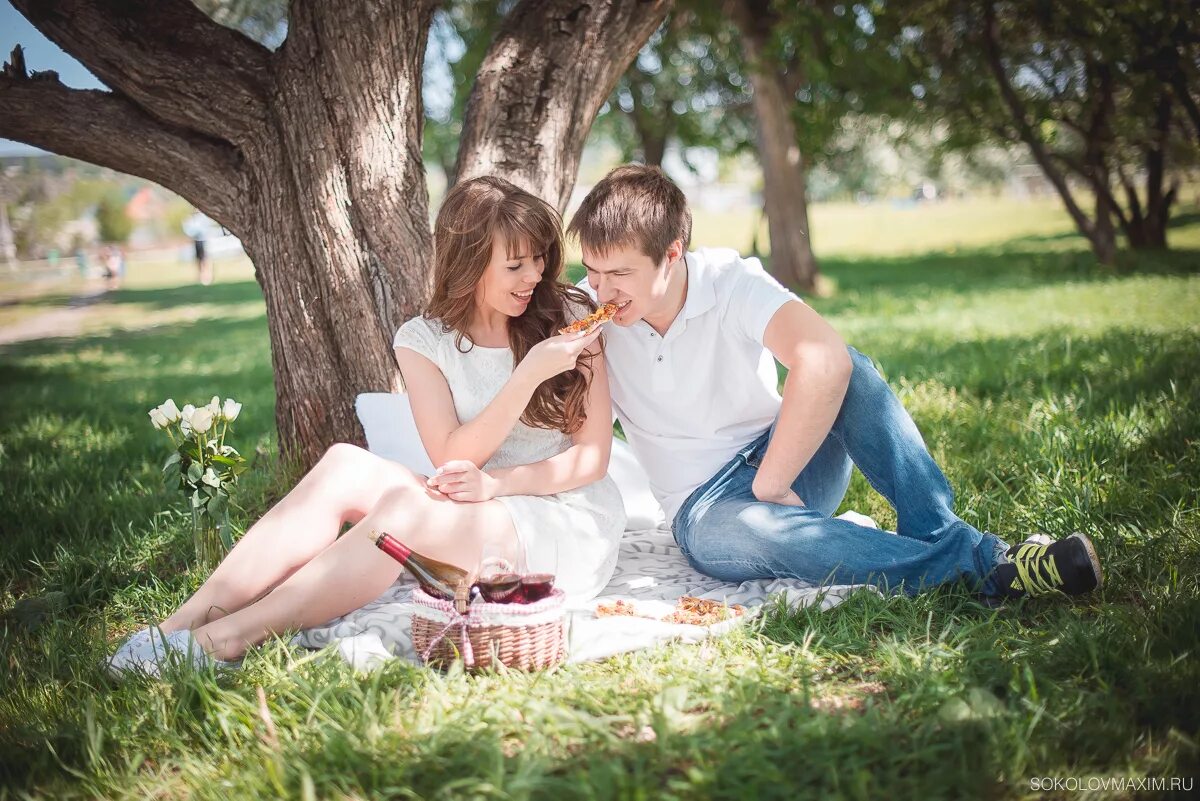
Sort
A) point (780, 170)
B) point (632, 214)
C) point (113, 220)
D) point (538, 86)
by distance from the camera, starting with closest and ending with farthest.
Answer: point (632, 214)
point (538, 86)
point (780, 170)
point (113, 220)

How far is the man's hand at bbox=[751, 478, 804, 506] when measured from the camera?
119 inches

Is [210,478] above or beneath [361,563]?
above

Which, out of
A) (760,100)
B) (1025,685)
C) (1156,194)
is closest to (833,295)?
(760,100)

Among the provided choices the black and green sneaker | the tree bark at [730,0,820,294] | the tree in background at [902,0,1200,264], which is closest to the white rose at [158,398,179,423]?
the black and green sneaker

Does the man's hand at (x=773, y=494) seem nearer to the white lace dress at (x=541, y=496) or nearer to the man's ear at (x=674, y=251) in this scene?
the white lace dress at (x=541, y=496)

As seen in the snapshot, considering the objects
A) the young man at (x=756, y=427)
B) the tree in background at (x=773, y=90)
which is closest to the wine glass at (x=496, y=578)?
the young man at (x=756, y=427)

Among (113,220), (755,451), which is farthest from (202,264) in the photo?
(755,451)

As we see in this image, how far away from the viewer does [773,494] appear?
303 cm

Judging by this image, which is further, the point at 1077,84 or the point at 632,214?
the point at 1077,84

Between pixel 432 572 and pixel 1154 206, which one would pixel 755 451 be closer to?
pixel 432 572

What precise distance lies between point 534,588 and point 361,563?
572 mm

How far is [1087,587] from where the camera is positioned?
265 cm

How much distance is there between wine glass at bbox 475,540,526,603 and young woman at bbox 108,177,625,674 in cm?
4

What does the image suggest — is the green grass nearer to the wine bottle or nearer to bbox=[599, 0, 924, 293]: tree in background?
the wine bottle
